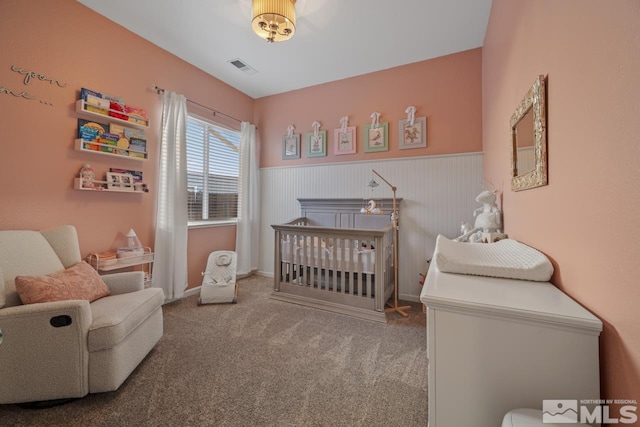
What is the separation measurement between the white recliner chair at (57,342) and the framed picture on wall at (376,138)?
2.83 metres

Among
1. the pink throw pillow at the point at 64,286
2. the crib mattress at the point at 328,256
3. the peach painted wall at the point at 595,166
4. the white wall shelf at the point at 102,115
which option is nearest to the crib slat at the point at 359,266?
the crib mattress at the point at 328,256

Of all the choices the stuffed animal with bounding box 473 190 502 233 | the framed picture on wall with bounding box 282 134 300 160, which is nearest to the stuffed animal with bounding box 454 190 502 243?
the stuffed animal with bounding box 473 190 502 233

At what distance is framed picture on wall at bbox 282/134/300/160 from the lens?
3661mm

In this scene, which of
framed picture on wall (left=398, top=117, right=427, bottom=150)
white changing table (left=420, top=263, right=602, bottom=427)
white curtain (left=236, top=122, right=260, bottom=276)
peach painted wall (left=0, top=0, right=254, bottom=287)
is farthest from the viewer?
white curtain (left=236, top=122, right=260, bottom=276)

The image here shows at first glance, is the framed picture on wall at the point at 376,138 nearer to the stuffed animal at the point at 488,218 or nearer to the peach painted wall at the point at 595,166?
the stuffed animal at the point at 488,218

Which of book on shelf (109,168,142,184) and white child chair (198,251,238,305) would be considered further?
white child chair (198,251,238,305)

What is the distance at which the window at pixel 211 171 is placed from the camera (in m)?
3.15

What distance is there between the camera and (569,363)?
0.71 m

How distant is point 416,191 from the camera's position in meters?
2.93

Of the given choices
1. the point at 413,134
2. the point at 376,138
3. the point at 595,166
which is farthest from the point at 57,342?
the point at 413,134

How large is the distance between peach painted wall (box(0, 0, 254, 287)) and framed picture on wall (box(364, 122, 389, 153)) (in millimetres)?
2429

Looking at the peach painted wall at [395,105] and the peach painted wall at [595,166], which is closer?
the peach painted wall at [595,166]

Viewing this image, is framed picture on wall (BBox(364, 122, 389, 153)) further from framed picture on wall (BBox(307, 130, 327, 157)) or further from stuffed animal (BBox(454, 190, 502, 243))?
stuffed animal (BBox(454, 190, 502, 243))

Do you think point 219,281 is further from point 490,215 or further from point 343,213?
point 490,215
